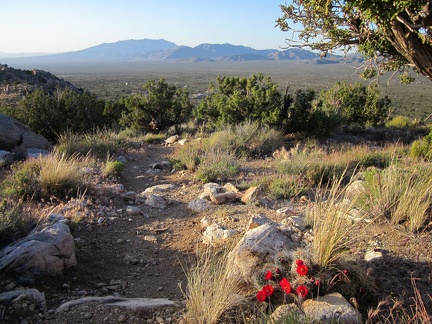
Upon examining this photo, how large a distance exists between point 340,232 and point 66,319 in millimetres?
2393

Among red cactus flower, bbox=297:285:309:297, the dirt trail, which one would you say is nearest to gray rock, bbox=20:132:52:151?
the dirt trail

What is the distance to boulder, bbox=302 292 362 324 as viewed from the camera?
8.55 feet

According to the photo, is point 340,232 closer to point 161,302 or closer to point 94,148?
point 161,302

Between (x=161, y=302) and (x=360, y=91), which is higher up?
(x=360, y=91)

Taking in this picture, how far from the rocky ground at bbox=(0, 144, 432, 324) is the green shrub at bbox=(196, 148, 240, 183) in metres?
0.58

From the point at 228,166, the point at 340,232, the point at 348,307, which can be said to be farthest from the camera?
the point at 228,166

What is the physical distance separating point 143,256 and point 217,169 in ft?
10.7

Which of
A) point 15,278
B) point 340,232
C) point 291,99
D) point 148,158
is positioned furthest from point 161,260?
point 291,99

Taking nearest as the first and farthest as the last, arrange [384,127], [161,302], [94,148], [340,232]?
[161,302] → [340,232] → [94,148] → [384,127]

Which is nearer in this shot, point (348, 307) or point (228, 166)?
point (348, 307)

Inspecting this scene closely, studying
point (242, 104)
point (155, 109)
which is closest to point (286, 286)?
point (242, 104)

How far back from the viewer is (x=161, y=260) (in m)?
4.30

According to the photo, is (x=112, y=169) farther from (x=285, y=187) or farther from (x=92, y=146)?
(x=285, y=187)

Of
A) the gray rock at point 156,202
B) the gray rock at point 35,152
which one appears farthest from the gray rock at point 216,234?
the gray rock at point 35,152
